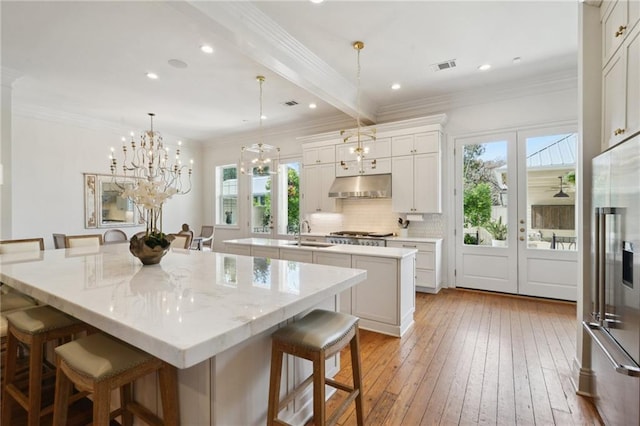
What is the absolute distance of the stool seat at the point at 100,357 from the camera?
1.23m

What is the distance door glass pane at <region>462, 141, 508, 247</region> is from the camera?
468 centimetres

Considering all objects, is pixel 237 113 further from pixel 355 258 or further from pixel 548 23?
pixel 548 23

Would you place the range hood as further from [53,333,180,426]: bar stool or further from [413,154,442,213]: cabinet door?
[53,333,180,426]: bar stool

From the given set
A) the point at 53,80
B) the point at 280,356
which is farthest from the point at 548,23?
the point at 53,80

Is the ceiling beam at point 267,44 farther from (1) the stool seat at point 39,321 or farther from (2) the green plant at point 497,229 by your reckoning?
(2) the green plant at point 497,229

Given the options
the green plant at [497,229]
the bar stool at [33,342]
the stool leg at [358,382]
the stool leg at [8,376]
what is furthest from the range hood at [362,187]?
the stool leg at [8,376]

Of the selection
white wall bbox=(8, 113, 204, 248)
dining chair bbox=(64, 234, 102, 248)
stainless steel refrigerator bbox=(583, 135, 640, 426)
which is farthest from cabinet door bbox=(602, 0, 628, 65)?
white wall bbox=(8, 113, 204, 248)

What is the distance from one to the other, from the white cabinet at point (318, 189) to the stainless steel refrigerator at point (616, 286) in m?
4.15

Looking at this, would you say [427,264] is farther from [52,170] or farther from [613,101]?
[52,170]

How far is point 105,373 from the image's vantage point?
47.7 inches

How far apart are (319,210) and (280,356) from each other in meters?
4.54

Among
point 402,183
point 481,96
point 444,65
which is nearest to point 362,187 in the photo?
point 402,183

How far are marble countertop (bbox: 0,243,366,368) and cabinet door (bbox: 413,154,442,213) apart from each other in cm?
328

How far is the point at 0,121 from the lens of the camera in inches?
160
